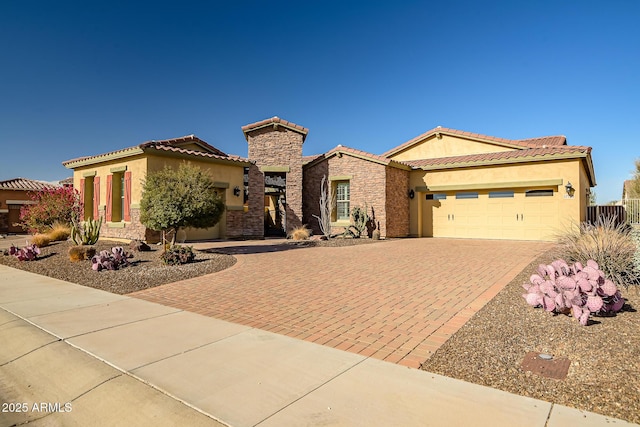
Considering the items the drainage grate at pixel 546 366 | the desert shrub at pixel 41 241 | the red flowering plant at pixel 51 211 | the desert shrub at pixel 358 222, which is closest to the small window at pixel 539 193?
the desert shrub at pixel 358 222

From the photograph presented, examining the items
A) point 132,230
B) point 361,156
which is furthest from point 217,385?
point 361,156

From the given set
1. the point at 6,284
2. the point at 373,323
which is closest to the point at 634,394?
the point at 373,323

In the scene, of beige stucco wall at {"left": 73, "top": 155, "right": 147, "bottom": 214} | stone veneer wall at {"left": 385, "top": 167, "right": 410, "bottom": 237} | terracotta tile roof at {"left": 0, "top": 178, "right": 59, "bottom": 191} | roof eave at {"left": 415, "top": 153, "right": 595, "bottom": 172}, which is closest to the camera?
beige stucco wall at {"left": 73, "top": 155, "right": 147, "bottom": 214}

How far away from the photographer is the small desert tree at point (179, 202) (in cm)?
1091

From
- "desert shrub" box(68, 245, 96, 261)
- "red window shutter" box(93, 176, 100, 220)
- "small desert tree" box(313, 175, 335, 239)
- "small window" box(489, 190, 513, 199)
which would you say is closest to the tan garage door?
"small window" box(489, 190, 513, 199)

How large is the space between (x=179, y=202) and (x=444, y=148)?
1776cm

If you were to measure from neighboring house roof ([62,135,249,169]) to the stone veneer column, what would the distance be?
121cm

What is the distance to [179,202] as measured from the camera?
10977 millimetres

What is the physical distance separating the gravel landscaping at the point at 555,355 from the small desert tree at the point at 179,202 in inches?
328

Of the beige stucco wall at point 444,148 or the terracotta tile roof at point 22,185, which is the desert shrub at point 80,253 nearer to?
the beige stucco wall at point 444,148

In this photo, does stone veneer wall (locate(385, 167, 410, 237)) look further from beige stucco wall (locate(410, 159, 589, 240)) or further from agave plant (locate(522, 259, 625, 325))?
agave plant (locate(522, 259, 625, 325))

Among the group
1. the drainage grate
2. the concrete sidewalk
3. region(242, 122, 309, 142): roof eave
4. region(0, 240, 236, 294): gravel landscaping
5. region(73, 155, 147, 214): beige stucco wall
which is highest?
region(242, 122, 309, 142): roof eave

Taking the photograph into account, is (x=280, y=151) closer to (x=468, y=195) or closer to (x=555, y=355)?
(x=468, y=195)

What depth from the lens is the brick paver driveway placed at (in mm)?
4758
